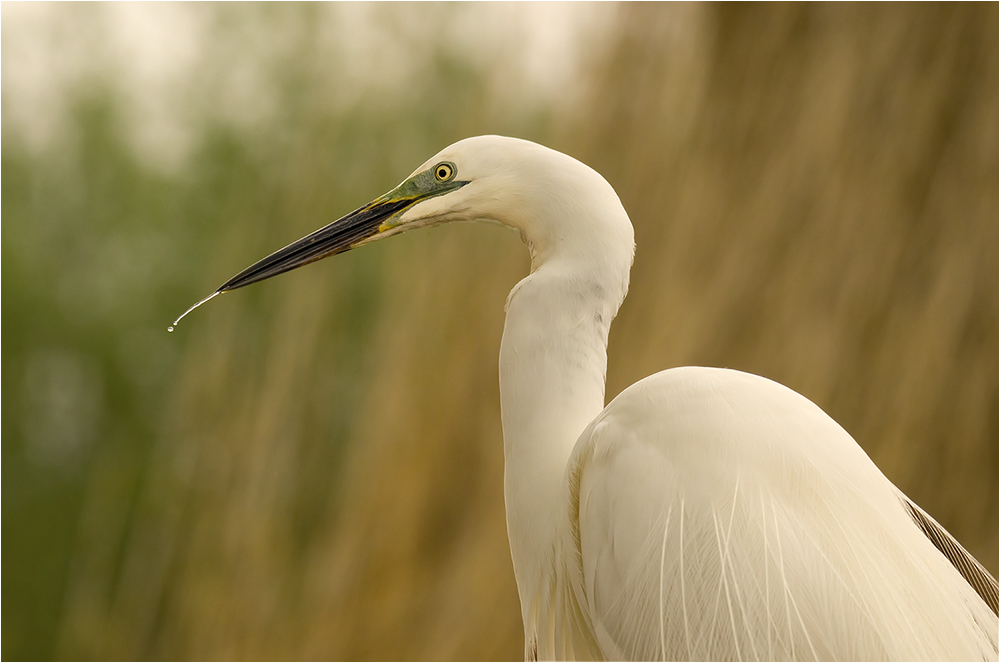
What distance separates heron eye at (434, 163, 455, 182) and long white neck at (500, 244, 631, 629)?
104 millimetres

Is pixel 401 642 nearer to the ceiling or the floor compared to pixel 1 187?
nearer to the floor

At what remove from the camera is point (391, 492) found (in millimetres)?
1142

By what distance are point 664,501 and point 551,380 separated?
115 millimetres

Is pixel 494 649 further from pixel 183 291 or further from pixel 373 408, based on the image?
pixel 183 291

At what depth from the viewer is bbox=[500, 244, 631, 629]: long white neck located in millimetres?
537

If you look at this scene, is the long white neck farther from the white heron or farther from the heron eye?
the heron eye

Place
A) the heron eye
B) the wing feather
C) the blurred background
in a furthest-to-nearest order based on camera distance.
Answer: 1. the blurred background
2. the heron eye
3. the wing feather

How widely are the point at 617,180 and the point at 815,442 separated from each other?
709 mm

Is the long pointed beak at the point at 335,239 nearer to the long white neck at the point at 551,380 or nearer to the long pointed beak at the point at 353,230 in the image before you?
the long pointed beak at the point at 353,230

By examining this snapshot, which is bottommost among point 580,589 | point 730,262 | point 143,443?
point 143,443

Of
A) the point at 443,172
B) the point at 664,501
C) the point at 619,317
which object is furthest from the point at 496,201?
the point at 619,317

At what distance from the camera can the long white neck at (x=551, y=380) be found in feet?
1.76

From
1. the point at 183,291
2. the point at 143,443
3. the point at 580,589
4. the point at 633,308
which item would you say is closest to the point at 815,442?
the point at 580,589

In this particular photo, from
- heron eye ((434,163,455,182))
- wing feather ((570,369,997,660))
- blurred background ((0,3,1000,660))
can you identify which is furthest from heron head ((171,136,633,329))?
blurred background ((0,3,1000,660))
